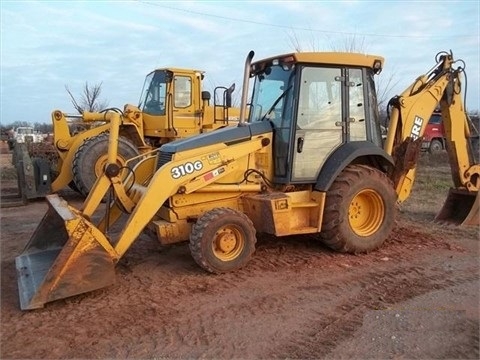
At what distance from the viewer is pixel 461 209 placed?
7.88 metres

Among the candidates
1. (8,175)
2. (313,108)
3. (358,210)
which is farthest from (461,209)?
(8,175)

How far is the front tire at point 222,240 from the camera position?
17.5 feet

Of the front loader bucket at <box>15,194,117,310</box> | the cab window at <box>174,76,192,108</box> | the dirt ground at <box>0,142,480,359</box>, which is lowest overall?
the dirt ground at <box>0,142,480,359</box>

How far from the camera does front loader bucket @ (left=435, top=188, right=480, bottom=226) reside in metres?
7.54

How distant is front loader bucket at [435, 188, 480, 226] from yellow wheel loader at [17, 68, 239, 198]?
4.83 meters

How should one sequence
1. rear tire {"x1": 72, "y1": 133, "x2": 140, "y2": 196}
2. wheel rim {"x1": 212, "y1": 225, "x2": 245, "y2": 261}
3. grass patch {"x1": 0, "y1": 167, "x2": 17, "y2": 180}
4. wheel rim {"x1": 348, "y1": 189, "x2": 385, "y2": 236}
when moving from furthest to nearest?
grass patch {"x1": 0, "y1": 167, "x2": 17, "y2": 180} → rear tire {"x1": 72, "y1": 133, "x2": 140, "y2": 196} → wheel rim {"x1": 348, "y1": 189, "x2": 385, "y2": 236} → wheel rim {"x1": 212, "y1": 225, "x2": 245, "y2": 261}

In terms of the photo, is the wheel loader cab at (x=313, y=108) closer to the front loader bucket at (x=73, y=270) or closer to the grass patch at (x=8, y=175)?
the front loader bucket at (x=73, y=270)

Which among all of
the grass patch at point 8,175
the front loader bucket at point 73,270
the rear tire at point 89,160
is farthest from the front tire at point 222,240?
the grass patch at point 8,175

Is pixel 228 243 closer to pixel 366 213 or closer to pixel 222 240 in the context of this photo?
pixel 222 240

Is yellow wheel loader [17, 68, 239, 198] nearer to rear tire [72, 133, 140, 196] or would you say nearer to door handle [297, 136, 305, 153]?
rear tire [72, 133, 140, 196]

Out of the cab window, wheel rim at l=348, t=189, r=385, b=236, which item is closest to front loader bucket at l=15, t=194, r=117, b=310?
wheel rim at l=348, t=189, r=385, b=236

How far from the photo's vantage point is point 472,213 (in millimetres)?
7551

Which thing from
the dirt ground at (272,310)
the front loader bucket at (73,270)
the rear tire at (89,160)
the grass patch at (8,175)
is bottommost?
the dirt ground at (272,310)

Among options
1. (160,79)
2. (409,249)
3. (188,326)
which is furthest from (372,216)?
(160,79)
